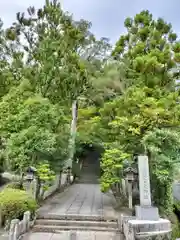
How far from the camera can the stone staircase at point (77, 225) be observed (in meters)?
6.40

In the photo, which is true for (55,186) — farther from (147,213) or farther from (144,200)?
(147,213)

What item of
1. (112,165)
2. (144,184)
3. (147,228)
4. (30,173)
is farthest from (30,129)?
(147,228)

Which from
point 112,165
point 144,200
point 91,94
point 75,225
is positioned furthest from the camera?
point 91,94

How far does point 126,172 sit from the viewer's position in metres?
8.05

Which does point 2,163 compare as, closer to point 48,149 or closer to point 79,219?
point 48,149

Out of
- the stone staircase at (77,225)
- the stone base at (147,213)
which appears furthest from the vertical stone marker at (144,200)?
the stone staircase at (77,225)

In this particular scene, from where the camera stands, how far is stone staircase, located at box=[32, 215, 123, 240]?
252 inches

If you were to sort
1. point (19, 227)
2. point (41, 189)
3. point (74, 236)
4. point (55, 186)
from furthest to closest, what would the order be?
point (55, 186) → point (41, 189) → point (74, 236) → point (19, 227)

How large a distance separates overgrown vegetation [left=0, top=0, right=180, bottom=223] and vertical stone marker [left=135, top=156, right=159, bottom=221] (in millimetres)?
614

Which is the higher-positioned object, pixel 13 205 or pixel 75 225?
pixel 13 205

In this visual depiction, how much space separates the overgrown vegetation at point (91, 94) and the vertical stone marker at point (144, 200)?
61cm

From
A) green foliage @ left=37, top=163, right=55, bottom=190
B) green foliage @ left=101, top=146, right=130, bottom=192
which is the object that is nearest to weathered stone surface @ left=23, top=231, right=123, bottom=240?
green foliage @ left=101, top=146, right=130, bottom=192

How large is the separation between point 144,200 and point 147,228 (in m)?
0.76

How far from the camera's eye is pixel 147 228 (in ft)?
20.3
